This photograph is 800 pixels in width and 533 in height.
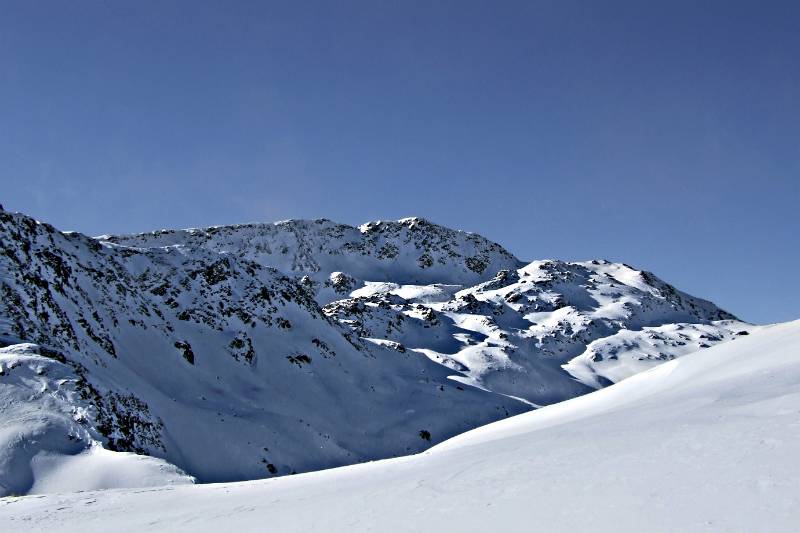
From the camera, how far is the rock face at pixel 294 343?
3119 centimetres

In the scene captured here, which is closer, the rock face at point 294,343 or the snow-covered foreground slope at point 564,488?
the snow-covered foreground slope at point 564,488

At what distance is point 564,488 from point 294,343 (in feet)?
159

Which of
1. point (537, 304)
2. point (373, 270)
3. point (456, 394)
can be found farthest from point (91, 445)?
point (373, 270)

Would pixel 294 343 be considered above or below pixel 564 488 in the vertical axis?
above

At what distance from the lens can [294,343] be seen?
55875 mm

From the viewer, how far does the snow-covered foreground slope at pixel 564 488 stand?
797cm

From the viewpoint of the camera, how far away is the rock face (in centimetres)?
3119

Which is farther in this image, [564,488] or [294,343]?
[294,343]

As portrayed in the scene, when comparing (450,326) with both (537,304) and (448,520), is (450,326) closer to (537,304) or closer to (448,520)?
(537,304)

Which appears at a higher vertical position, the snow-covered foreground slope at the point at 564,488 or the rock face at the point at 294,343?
the rock face at the point at 294,343

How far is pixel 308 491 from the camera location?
1259cm

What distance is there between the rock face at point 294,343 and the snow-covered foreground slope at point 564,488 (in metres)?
8.62

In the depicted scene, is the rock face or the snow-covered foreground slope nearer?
the snow-covered foreground slope

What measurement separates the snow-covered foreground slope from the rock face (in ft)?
28.3
